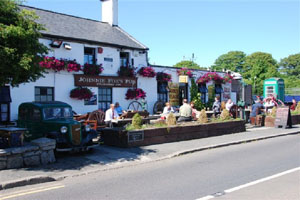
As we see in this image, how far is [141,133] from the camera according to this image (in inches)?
461

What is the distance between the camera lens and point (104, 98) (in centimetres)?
1983

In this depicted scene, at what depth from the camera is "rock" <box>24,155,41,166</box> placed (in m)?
8.48

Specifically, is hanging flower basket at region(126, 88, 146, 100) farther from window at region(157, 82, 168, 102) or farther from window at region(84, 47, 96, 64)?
window at region(84, 47, 96, 64)

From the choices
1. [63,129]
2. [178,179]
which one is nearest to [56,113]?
[63,129]

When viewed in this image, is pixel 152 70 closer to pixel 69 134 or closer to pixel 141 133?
pixel 141 133

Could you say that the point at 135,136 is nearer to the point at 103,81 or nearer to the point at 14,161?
the point at 14,161

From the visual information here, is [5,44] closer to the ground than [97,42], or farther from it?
closer to the ground

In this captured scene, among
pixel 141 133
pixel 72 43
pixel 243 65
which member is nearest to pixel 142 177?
pixel 141 133

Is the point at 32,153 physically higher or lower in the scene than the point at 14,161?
higher

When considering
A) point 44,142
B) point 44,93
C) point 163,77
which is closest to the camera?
point 44,142

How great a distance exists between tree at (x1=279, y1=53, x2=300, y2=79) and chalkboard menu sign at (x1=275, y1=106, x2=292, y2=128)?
7170 centimetres

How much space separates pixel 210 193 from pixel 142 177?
6.60 ft

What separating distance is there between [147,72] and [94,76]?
416 centimetres

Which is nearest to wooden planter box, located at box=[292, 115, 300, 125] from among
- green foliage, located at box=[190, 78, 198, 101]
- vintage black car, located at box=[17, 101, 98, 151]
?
green foliage, located at box=[190, 78, 198, 101]
